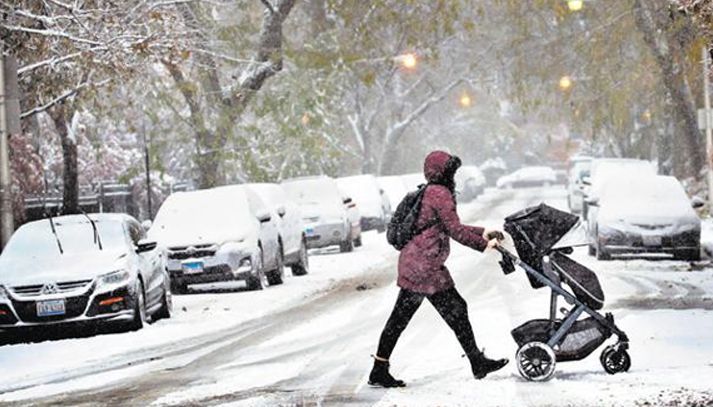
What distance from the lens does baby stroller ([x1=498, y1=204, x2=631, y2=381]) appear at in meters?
10.5

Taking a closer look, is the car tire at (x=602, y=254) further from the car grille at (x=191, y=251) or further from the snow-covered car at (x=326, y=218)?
the snow-covered car at (x=326, y=218)

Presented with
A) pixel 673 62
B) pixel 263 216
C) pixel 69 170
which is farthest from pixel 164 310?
pixel 673 62

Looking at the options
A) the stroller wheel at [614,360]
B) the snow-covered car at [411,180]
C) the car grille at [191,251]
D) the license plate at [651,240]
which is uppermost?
the snow-covered car at [411,180]

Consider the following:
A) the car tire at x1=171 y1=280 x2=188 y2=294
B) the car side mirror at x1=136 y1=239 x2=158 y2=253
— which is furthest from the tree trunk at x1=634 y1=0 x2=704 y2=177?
the car side mirror at x1=136 y1=239 x2=158 y2=253

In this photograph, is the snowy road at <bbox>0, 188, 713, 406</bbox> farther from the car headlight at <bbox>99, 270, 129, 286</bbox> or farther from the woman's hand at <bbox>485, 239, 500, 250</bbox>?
the woman's hand at <bbox>485, 239, 500, 250</bbox>

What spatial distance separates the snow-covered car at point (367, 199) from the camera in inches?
1603

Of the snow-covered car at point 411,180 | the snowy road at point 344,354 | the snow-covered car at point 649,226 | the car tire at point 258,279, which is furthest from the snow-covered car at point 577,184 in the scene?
the car tire at point 258,279

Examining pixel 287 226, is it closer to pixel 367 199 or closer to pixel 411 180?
pixel 367 199

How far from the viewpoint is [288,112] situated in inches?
1382

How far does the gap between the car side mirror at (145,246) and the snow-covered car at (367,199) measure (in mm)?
23174

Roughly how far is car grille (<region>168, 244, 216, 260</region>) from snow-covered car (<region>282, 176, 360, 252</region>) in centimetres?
998

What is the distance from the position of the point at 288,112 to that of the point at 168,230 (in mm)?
12962

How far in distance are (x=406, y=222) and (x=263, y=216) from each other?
12.5 metres

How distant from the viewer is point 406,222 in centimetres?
1048
